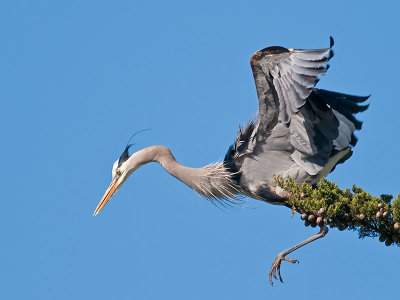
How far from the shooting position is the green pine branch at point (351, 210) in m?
7.61

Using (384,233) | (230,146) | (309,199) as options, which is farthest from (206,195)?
(384,233)

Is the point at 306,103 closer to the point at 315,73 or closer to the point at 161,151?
the point at 315,73

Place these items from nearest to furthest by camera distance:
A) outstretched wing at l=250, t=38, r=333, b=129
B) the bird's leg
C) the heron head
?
outstretched wing at l=250, t=38, r=333, b=129 < the bird's leg < the heron head

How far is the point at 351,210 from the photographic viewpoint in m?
7.81

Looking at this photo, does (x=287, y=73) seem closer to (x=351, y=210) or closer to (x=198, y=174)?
(x=351, y=210)

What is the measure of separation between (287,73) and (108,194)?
3549 millimetres

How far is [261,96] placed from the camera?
30.0ft

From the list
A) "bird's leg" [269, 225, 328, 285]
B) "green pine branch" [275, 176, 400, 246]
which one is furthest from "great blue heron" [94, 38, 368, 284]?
Answer: "green pine branch" [275, 176, 400, 246]

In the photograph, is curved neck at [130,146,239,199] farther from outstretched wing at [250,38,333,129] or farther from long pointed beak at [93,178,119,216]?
outstretched wing at [250,38,333,129]

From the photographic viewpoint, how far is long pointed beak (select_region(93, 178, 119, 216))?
36.3ft

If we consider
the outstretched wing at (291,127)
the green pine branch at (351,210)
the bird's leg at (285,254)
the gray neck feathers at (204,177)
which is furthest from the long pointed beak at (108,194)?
the green pine branch at (351,210)

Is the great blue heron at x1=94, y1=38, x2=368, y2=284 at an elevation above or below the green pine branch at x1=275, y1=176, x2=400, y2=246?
above

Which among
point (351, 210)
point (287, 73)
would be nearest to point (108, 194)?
point (287, 73)

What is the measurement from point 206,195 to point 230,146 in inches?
28.4
